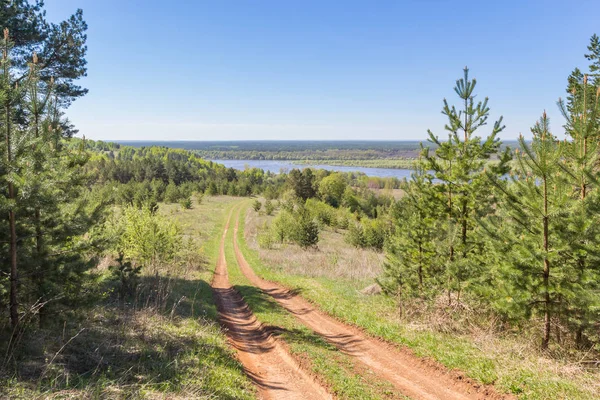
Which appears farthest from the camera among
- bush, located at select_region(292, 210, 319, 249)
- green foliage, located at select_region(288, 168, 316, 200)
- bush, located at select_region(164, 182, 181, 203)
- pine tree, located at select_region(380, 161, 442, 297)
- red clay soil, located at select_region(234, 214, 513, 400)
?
green foliage, located at select_region(288, 168, 316, 200)

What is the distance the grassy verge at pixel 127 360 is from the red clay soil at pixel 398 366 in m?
3.18

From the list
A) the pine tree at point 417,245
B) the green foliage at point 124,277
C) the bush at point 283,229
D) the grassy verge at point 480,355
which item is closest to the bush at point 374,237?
the bush at point 283,229

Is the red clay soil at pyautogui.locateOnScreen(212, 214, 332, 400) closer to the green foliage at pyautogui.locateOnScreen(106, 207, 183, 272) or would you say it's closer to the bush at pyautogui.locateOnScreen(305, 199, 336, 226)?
the green foliage at pyautogui.locateOnScreen(106, 207, 183, 272)

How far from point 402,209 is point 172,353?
31.6ft

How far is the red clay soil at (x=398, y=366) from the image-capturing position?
6891 millimetres

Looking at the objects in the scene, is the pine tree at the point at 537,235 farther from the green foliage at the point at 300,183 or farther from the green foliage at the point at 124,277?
the green foliage at the point at 300,183

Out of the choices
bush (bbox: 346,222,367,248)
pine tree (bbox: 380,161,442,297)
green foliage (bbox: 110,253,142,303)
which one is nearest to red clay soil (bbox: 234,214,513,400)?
pine tree (bbox: 380,161,442,297)

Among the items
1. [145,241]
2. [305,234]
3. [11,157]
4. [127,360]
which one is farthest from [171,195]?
[11,157]

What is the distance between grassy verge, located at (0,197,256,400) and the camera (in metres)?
5.16

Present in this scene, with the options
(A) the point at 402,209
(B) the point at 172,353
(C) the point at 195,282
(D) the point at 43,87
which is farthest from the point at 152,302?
(A) the point at 402,209

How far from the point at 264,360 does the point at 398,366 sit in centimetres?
350

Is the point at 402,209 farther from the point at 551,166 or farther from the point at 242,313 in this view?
the point at 242,313

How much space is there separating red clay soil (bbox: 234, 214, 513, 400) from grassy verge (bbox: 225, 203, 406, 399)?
335mm

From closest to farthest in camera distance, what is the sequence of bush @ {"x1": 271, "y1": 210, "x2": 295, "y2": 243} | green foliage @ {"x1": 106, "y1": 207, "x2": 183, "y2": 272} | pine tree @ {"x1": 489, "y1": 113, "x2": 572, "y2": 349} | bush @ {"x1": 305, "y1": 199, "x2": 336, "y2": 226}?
pine tree @ {"x1": 489, "y1": 113, "x2": 572, "y2": 349}
green foliage @ {"x1": 106, "y1": 207, "x2": 183, "y2": 272}
bush @ {"x1": 271, "y1": 210, "x2": 295, "y2": 243}
bush @ {"x1": 305, "y1": 199, "x2": 336, "y2": 226}
